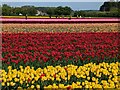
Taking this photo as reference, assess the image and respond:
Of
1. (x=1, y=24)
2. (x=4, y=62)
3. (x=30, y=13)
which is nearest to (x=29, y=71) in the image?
(x=4, y=62)

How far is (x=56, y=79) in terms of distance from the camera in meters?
5.74

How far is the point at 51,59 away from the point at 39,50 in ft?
4.26

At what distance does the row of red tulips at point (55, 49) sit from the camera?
26.0ft

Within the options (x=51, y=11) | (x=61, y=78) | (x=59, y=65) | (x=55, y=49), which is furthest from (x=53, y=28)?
(x=51, y=11)

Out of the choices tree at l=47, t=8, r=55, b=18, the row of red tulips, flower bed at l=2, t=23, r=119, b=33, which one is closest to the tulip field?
the row of red tulips

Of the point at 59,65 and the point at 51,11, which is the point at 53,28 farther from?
the point at 51,11

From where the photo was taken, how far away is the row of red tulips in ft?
26.0

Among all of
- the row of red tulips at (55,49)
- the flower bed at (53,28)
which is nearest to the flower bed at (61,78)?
the row of red tulips at (55,49)

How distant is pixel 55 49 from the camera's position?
367 inches

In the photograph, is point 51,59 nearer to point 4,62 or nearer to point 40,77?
point 4,62

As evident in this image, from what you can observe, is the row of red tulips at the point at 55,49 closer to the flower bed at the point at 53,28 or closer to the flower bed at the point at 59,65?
the flower bed at the point at 59,65

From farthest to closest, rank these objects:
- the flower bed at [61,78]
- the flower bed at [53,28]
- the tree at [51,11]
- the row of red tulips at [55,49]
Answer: the tree at [51,11], the flower bed at [53,28], the row of red tulips at [55,49], the flower bed at [61,78]

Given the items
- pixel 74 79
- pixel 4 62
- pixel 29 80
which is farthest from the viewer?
pixel 4 62

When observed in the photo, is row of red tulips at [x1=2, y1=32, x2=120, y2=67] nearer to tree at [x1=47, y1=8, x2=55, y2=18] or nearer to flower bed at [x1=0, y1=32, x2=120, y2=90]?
flower bed at [x1=0, y1=32, x2=120, y2=90]
